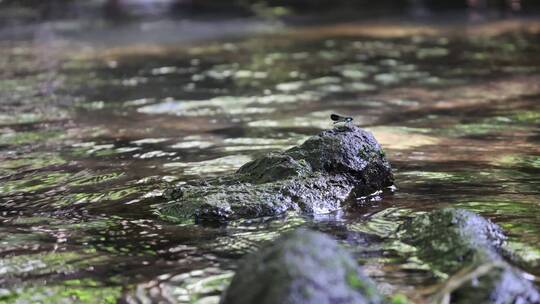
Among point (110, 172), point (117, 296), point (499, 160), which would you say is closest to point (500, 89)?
point (499, 160)

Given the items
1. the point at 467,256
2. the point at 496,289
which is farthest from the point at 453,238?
the point at 496,289

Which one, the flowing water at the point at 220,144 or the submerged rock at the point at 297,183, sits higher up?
the submerged rock at the point at 297,183

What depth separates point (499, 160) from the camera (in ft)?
17.0

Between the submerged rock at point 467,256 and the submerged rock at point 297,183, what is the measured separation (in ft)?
2.10

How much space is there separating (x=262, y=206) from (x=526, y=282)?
5.15 feet

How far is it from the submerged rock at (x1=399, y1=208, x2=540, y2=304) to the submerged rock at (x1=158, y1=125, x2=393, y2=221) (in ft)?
2.10

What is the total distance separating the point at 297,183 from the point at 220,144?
6.81 ft

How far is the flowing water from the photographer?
3338 mm

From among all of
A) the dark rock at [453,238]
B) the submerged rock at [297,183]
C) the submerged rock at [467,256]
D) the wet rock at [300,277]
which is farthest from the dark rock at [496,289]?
the submerged rock at [297,183]

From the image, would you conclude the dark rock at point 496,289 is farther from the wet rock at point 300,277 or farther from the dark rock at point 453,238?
the wet rock at point 300,277

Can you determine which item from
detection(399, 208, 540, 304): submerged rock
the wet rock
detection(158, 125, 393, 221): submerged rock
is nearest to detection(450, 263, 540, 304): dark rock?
detection(399, 208, 540, 304): submerged rock

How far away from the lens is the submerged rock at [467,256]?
270 centimetres

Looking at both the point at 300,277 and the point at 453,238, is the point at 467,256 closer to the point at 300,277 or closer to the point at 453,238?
the point at 453,238

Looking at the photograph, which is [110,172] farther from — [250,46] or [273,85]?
[250,46]
